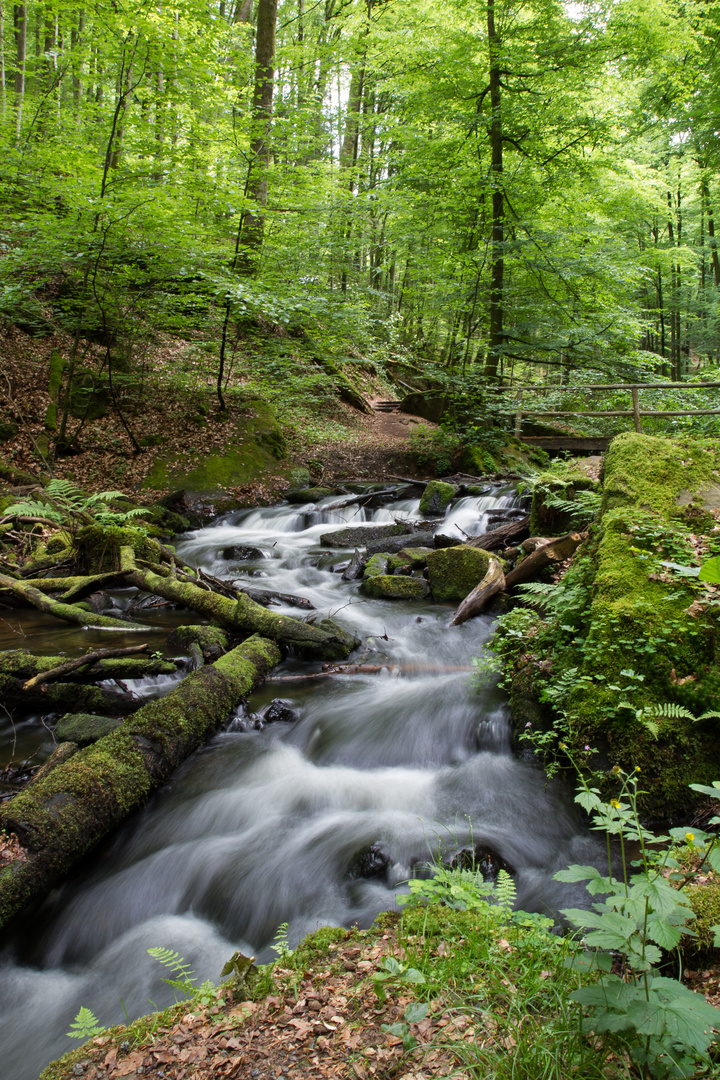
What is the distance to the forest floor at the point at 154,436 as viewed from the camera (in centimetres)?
1115

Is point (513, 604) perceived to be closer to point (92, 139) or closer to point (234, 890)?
point (234, 890)

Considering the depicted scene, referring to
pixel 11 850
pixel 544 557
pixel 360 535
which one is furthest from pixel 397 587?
pixel 11 850

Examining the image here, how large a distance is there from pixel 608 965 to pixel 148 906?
2879mm

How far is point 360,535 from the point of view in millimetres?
10234

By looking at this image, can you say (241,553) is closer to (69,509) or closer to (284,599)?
(284,599)

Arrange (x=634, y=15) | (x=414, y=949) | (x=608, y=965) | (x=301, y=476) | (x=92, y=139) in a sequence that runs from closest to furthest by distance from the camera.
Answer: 1. (x=608, y=965)
2. (x=414, y=949)
3. (x=634, y=15)
4. (x=92, y=139)
5. (x=301, y=476)

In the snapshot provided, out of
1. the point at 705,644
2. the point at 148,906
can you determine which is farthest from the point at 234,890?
the point at 705,644

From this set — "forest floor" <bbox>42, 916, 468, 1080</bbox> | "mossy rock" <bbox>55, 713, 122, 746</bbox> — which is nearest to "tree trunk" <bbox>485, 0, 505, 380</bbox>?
"mossy rock" <bbox>55, 713, 122, 746</bbox>

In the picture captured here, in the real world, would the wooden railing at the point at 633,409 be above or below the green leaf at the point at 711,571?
above

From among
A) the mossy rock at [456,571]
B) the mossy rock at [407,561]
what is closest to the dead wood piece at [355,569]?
the mossy rock at [407,561]

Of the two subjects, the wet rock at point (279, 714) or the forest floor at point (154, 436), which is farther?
the forest floor at point (154, 436)

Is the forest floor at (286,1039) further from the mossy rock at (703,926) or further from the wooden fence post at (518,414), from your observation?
the wooden fence post at (518,414)

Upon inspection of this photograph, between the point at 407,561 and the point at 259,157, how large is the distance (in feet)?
29.4

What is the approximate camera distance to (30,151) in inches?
366
